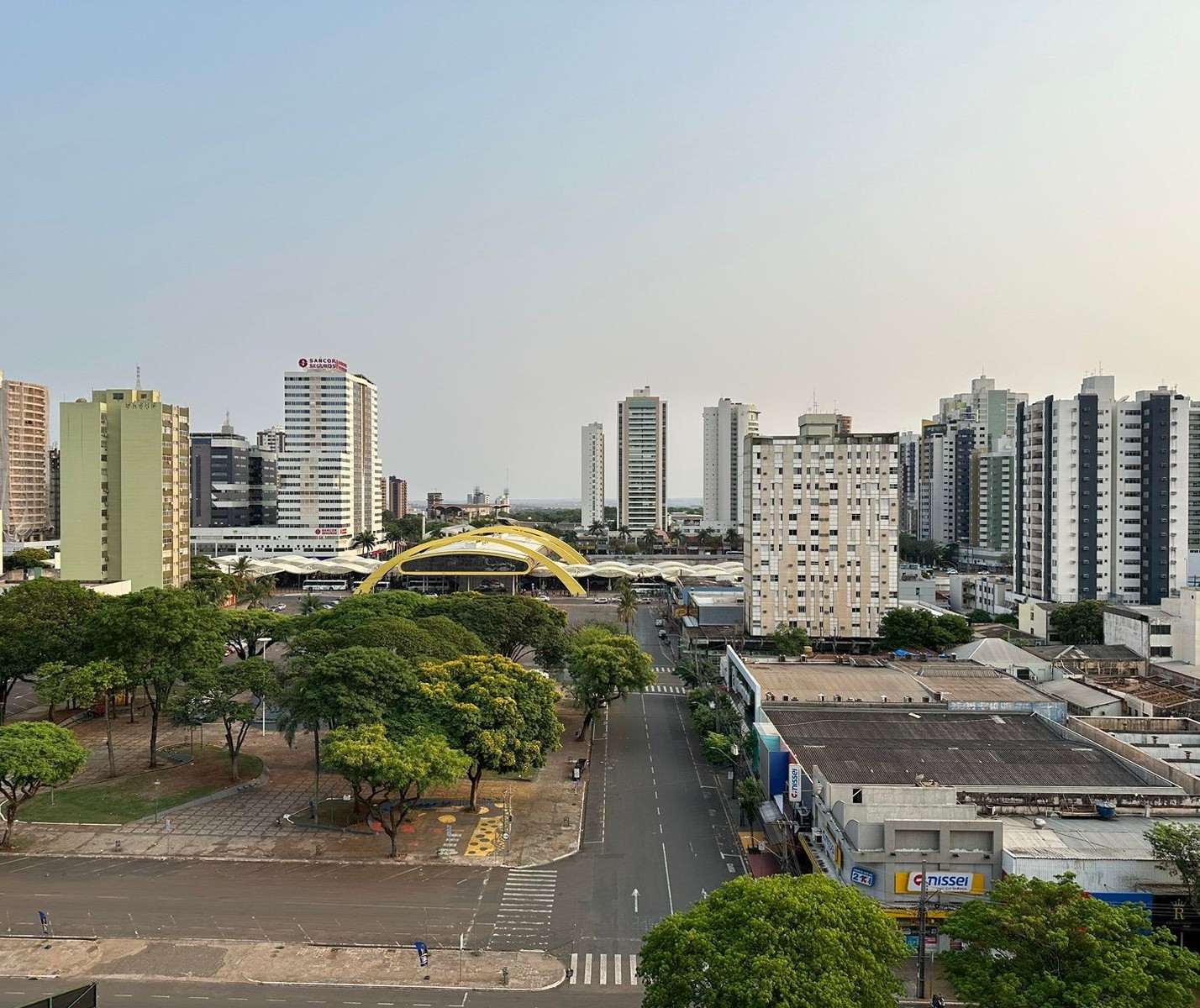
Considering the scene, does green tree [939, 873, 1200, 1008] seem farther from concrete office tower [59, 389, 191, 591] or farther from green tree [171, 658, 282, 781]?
concrete office tower [59, 389, 191, 591]

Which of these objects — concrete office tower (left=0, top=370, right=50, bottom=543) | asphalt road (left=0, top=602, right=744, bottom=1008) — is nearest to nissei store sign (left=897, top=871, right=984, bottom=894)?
asphalt road (left=0, top=602, right=744, bottom=1008)

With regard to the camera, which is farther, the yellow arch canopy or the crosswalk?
the yellow arch canopy

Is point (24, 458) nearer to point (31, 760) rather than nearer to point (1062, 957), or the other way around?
point (31, 760)

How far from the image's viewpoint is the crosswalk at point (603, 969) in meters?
27.2

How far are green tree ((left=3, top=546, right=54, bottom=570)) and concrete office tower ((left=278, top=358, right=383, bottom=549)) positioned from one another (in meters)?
46.9

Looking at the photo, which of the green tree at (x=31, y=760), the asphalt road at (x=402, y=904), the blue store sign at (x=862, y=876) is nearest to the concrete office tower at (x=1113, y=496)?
the asphalt road at (x=402, y=904)

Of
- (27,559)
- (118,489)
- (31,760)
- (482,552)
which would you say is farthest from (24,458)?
(31,760)

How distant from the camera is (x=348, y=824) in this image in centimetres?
4028

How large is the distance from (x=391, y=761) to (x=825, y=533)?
182 ft

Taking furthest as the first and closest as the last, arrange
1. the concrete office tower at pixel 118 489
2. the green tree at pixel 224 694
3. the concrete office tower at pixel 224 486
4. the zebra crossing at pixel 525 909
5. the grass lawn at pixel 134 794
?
the concrete office tower at pixel 224 486 → the concrete office tower at pixel 118 489 → the green tree at pixel 224 694 → the grass lawn at pixel 134 794 → the zebra crossing at pixel 525 909

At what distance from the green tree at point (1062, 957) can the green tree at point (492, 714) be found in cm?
2148

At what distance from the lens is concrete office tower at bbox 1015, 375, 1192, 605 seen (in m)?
85.6

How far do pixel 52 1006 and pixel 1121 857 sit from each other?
107 feet

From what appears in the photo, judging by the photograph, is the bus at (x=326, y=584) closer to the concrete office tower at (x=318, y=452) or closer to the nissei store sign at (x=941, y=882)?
the concrete office tower at (x=318, y=452)
